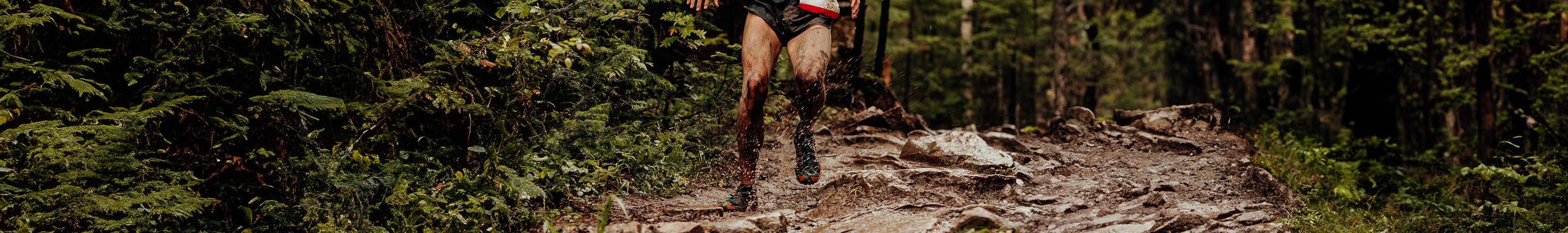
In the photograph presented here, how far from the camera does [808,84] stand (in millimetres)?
4711

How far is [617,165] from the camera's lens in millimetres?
4867

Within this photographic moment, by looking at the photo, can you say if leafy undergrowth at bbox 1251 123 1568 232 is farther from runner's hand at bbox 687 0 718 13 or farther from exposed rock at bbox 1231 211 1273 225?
runner's hand at bbox 687 0 718 13

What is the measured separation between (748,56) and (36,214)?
9.92ft

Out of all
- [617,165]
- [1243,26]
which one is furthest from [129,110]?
[1243,26]

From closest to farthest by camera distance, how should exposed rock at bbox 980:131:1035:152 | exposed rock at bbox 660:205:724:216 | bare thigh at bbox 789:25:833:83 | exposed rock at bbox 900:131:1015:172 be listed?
exposed rock at bbox 660:205:724:216, bare thigh at bbox 789:25:833:83, exposed rock at bbox 900:131:1015:172, exposed rock at bbox 980:131:1035:152

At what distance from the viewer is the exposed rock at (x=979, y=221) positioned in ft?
12.9

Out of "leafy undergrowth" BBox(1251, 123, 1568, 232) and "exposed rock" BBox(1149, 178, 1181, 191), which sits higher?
"exposed rock" BBox(1149, 178, 1181, 191)

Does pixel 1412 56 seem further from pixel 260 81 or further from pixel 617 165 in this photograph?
pixel 260 81

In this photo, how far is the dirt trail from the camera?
14.4ft

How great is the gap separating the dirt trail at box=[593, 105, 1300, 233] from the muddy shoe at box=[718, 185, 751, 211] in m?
0.06

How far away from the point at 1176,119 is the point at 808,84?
6.01 meters

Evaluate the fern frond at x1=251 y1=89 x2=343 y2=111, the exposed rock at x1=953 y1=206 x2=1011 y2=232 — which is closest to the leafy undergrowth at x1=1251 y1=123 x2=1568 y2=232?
the exposed rock at x1=953 y1=206 x2=1011 y2=232

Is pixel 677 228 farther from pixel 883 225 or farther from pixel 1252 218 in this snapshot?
pixel 1252 218

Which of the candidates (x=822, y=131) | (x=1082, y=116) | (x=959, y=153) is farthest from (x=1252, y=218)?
(x=1082, y=116)
